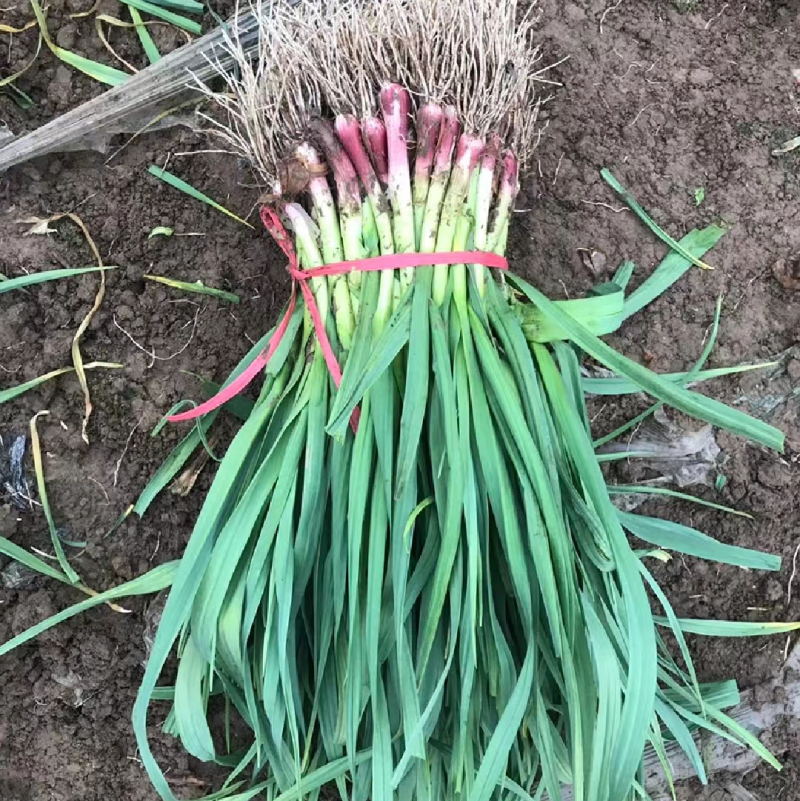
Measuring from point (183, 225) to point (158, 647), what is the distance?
2.15 feet

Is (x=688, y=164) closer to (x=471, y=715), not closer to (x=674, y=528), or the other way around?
(x=674, y=528)

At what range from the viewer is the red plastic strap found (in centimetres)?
95

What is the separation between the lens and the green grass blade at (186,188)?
1.16m

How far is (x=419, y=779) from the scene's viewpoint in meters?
0.91

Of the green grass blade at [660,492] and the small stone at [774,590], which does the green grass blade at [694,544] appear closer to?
the green grass blade at [660,492]

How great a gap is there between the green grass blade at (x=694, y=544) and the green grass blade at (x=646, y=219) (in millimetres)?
436

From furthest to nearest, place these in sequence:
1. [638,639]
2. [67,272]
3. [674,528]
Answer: [67,272]
[674,528]
[638,639]

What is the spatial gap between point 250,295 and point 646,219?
0.63 m

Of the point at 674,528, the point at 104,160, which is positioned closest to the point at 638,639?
the point at 674,528

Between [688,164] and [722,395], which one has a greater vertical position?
[688,164]

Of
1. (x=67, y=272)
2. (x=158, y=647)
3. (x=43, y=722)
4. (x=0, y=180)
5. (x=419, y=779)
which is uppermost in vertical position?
(x=0, y=180)

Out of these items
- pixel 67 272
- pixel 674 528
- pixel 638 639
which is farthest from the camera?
pixel 67 272

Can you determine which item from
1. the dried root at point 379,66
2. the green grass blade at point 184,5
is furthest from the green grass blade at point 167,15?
the dried root at point 379,66

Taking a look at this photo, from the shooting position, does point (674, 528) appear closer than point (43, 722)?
Yes
